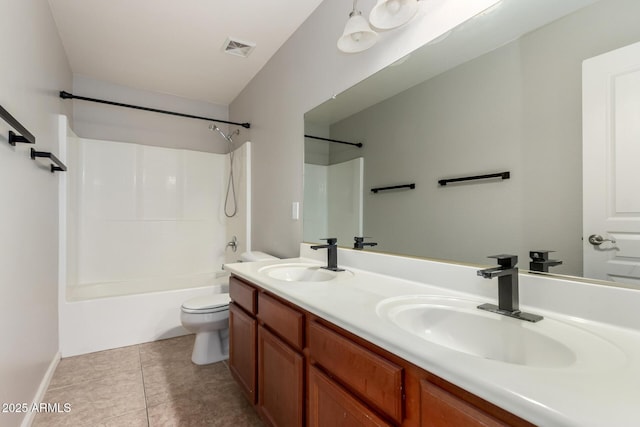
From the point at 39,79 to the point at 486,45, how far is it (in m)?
2.45

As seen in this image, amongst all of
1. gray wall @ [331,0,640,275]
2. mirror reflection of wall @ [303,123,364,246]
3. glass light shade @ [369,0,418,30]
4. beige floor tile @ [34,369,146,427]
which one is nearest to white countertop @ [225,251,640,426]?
gray wall @ [331,0,640,275]

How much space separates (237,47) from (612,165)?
2.55 m

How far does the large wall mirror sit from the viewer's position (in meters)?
0.87

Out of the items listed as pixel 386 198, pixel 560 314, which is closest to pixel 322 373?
pixel 560 314

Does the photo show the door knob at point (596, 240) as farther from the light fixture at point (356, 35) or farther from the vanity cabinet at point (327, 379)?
the light fixture at point (356, 35)

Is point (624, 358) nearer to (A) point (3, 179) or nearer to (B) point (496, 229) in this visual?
(B) point (496, 229)

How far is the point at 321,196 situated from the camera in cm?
197

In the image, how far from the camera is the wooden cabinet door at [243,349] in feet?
4.95

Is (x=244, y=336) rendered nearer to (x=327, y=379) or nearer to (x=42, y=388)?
(x=327, y=379)

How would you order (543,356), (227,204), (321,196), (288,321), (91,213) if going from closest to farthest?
1. (543,356)
2. (288,321)
3. (321,196)
4. (91,213)
5. (227,204)

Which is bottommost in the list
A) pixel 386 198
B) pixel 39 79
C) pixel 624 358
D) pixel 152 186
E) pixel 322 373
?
pixel 322 373

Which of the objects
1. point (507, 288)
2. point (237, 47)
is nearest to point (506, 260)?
point (507, 288)

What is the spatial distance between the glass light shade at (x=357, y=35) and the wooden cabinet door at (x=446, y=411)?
137 centimetres

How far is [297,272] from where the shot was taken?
1.77 metres
